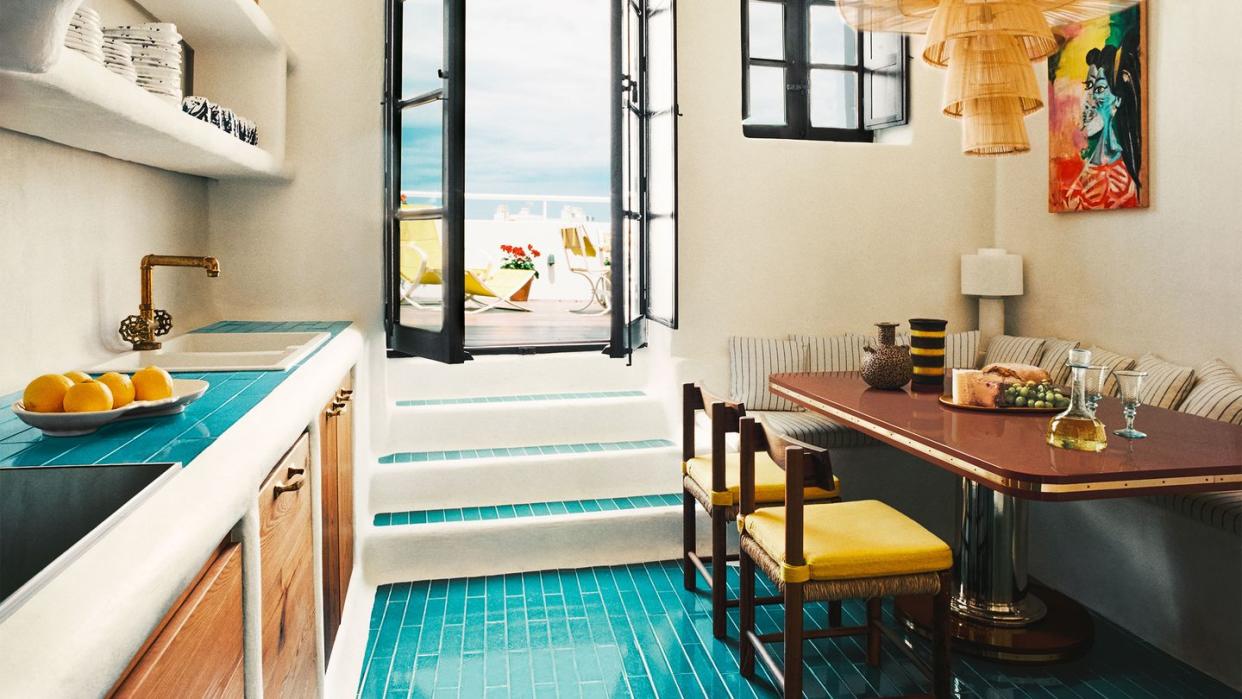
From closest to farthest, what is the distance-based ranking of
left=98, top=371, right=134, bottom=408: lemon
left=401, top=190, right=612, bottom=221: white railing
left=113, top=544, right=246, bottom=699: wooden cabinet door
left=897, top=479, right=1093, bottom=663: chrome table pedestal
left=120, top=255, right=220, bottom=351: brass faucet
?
left=113, top=544, right=246, bottom=699: wooden cabinet door → left=98, top=371, right=134, bottom=408: lemon → left=120, top=255, right=220, bottom=351: brass faucet → left=897, top=479, right=1093, bottom=663: chrome table pedestal → left=401, top=190, right=612, bottom=221: white railing

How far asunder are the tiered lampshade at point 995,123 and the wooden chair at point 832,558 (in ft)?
4.28

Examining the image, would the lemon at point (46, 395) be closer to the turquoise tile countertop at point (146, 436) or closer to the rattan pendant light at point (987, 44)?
the turquoise tile countertop at point (146, 436)

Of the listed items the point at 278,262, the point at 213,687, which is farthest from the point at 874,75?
the point at 213,687

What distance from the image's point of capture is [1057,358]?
4.14 meters

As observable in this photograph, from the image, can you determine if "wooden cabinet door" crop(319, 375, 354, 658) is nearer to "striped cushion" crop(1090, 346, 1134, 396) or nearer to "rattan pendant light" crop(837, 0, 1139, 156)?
"rattan pendant light" crop(837, 0, 1139, 156)

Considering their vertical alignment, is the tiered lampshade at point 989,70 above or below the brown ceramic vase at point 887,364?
above

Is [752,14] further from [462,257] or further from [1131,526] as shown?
[1131,526]

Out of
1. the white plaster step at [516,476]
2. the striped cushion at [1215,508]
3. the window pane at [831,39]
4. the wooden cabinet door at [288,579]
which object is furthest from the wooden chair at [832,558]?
the window pane at [831,39]

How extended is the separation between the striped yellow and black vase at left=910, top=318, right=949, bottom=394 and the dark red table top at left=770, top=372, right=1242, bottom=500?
14 cm

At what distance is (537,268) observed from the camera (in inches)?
377

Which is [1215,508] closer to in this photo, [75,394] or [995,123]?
[995,123]

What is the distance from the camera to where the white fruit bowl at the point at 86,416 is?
1.38 meters

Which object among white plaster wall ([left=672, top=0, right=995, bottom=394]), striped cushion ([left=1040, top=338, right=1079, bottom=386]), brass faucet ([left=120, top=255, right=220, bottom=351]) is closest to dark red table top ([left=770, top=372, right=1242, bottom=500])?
striped cushion ([left=1040, top=338, right=1079, bottom=386])

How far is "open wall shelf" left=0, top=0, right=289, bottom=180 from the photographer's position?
5.14 ft
